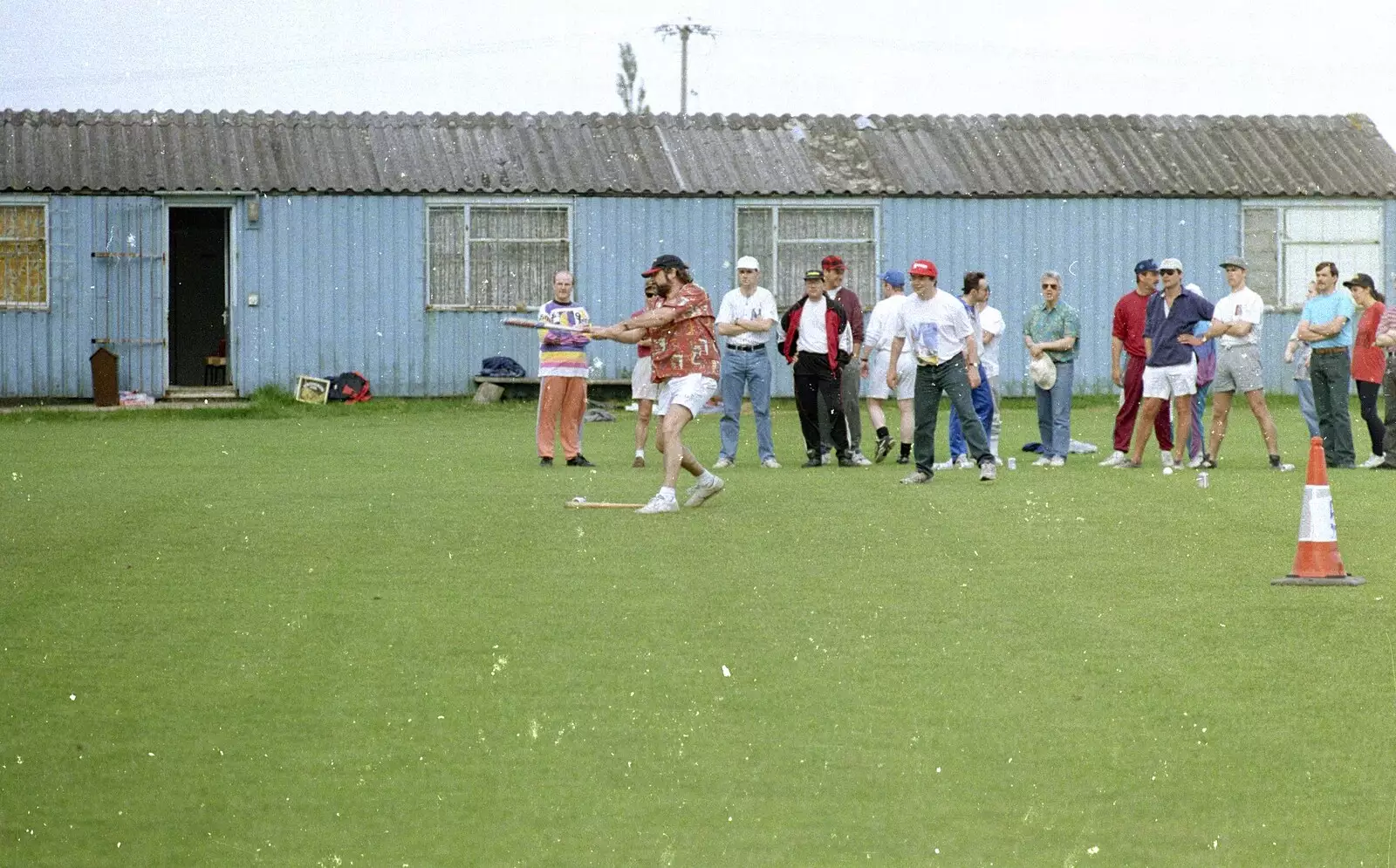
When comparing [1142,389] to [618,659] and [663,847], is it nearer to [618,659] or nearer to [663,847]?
[618,659]

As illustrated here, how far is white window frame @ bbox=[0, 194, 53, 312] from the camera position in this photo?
1106 inches

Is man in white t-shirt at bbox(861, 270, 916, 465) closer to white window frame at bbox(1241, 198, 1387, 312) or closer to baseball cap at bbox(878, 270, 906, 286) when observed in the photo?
baseball cap at bbox(878, 270, 906, 286)

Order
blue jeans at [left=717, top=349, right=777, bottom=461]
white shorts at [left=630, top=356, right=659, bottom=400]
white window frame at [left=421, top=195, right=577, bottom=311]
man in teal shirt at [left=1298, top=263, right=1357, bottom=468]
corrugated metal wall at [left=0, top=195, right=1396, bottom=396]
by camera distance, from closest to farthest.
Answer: man in teal shirt at [left=1298, top=263, right=1357, bottom=468] < blue jeans at [left=717, top=349, right=777, bottom=461] < white shorts at [left=630, top=356, right=659, bottom=400] < corrugated metal wall at [left=0, top=195, right=1396, bottom=396] < white window frame at [left=421, top=195, right=577, bottom=311]

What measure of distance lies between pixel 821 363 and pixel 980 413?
65.8 inches

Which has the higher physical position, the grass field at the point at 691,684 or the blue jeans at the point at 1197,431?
the blue jeans at the point at 1197,431

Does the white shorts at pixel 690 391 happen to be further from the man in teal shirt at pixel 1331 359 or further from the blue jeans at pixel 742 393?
the man in teal shirt at pixel 1331 359

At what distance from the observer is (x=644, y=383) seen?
1898 cm

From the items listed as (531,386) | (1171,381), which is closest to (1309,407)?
(1171,381)

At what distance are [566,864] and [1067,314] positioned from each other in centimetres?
1377

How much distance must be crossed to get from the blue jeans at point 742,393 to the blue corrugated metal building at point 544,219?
1048 centimetres

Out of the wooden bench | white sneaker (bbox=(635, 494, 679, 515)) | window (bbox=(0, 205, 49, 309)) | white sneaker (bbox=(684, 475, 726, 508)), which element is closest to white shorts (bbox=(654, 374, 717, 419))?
white sneaker (bbox=(684, 475, 726, 508))

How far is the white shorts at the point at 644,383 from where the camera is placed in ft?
61.2

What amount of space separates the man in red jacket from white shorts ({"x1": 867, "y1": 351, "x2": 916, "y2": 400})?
18.9 inches

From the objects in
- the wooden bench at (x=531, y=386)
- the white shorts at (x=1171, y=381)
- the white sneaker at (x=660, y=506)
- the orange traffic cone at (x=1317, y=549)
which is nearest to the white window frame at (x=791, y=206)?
the wooden bench at (x=531, y=386)
